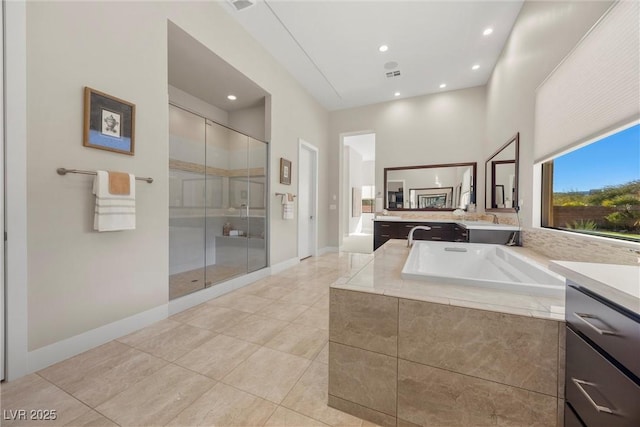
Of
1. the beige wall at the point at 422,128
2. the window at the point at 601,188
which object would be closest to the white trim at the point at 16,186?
the window at the point at 601,188

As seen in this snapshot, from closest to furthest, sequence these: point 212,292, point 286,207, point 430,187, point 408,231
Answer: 1. point 212,292
2. point 286,207
3. point 408,231
4. point 430,187

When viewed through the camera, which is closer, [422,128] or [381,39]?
[381,39]

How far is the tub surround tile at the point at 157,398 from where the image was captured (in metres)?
1.13

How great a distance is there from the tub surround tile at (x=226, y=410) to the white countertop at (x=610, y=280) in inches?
54.0

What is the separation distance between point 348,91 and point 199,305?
441cm

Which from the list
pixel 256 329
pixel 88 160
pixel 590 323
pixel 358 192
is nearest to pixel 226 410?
pixel 256 329

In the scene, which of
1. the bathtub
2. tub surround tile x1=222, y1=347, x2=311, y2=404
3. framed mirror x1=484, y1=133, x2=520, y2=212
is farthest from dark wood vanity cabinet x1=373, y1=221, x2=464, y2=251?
tub surround tile x1=222, y1=347, x2=311, y2=404

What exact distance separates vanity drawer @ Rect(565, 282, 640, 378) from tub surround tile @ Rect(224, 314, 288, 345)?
1.75m

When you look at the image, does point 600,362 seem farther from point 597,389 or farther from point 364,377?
point 364,377

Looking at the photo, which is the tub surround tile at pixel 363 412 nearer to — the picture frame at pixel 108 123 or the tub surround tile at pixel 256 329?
the tub surround tile at pixel 256 329

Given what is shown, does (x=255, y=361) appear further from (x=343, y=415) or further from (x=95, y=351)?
(x=95, y=351)

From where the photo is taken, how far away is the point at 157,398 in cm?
124

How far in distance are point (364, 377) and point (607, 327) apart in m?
0.88

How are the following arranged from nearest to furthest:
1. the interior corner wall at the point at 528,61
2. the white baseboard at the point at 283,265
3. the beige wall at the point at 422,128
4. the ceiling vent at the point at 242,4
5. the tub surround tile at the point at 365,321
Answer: the tub surround tile at the point at 365,321, the interior corner wall at the point at 528,61, the ceiling vent at the point at 242,4, the white baseboard at the point at 283,265, the beige wall at the point at 422,128
